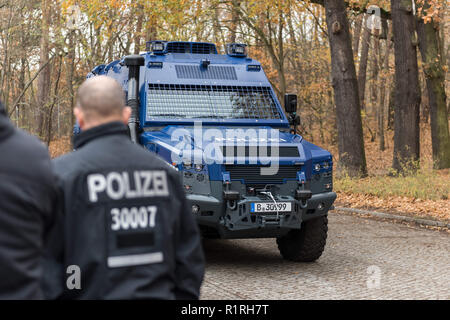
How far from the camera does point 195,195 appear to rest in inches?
305

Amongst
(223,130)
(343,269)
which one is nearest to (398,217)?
(343,269)

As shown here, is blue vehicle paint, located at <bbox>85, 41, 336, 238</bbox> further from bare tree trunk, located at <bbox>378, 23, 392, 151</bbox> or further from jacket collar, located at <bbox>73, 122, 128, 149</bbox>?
bare tree trunk, located at <bbox>378, 23, 392, 151</bbox>

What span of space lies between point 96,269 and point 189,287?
44cm

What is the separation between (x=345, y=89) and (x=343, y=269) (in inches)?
401

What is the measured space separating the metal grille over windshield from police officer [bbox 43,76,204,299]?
6.02m

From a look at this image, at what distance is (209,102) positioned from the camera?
9.19 m

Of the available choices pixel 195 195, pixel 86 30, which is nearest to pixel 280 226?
pixel 195 195

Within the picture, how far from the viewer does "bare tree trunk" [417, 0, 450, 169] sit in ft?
66.7

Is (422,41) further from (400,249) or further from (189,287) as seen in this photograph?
(189,287)

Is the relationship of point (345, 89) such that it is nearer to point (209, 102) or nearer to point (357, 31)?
point (209, 102)

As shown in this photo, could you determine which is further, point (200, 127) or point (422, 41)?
point (422, 41)

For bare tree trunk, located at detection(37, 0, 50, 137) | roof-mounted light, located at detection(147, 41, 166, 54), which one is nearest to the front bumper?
roof-mounted light, located at detection(147, 41, 166, 54)

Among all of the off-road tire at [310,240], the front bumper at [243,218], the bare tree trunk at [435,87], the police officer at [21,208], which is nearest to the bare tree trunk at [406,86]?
the bare tree trunk at [435,87]

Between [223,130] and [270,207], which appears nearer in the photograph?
[270,207]
